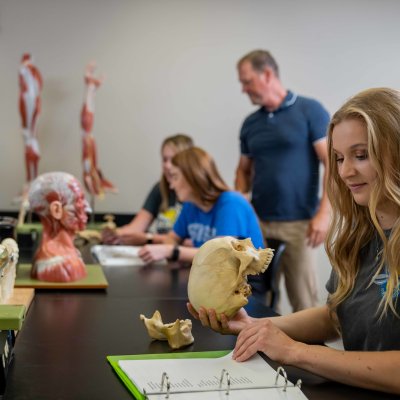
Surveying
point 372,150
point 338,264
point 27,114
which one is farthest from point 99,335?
point 27,114

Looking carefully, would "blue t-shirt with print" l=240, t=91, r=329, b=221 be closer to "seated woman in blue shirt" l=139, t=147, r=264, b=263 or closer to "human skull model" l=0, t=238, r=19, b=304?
"seated woman in blue shirt" l=139, t=147, r=264, b=263

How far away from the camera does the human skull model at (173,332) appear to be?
157cm

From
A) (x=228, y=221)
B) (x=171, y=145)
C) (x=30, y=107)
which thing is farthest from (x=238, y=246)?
(x=30, y=107)

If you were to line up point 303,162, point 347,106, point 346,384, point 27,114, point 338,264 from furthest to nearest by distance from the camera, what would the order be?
point 27,114, point 303,162, point 338,264, point 347,106, point 346,384

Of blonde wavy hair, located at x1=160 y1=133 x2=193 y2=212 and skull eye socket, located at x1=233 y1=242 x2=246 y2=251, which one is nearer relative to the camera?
skull eye socket, located at x1=233 y1=242 x2=246 y2=251

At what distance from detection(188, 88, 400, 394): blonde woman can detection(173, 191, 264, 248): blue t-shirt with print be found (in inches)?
44.9

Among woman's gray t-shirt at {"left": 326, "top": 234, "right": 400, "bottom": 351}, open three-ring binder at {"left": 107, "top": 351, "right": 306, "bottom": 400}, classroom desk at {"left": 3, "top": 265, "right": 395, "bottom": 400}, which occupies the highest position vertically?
woman's gray t-shirt at {"left": 326, "top": 234, "right": 400, "bottom": 351}

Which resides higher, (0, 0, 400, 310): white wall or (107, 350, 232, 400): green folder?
(0, 0, 400, 310): white wall

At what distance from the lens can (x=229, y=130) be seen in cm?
495

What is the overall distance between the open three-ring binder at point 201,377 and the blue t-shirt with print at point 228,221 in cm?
133

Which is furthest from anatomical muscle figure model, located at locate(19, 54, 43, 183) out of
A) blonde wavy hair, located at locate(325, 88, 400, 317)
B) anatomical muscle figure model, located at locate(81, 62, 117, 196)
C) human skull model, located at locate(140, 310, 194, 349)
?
blonde wavy hair, located at locate(325, 88, 400, 317)

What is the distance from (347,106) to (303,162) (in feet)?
7.41

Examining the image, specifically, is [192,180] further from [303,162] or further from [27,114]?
[27,114]

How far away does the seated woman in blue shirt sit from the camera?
2.86 m
